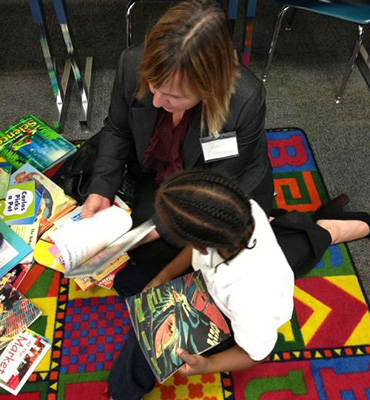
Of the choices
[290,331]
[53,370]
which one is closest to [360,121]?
[290,331]

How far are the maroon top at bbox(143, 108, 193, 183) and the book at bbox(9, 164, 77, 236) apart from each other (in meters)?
0.47

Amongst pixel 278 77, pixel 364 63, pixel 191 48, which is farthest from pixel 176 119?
pixel 364 63

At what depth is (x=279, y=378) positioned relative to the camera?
4.29 feet

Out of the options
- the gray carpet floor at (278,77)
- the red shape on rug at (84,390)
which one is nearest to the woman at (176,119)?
the red shape on rug at (84,390)

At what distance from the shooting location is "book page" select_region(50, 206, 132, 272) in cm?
98

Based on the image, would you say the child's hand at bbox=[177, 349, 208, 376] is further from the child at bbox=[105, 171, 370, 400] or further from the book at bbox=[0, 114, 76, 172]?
the book at bbox=[0, 114, 76, 172]

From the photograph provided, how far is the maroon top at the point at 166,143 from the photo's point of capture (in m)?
1.19

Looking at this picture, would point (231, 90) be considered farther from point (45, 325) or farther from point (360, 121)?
point (360, 121)

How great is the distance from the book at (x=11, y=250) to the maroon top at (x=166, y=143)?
1.95 feet

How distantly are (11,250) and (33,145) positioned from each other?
1.86 feet

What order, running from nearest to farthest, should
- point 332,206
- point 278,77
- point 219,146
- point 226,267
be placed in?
point 226,267 → point 219,146 → point 332,206 → point 278,77

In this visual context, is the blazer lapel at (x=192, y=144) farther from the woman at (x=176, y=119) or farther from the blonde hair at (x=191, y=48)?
the blonde hair at (x=191, y=48)

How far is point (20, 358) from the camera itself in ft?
4.32

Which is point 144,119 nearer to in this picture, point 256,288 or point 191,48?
point 191,48
